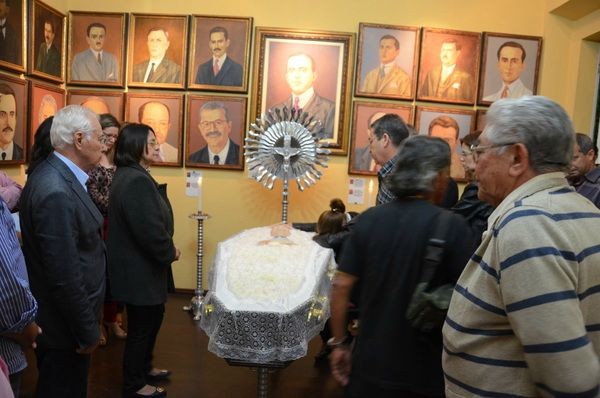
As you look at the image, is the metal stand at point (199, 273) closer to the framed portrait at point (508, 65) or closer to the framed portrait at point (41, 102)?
the framed portrait at point (41, 102)

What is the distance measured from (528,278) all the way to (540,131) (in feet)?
1.13

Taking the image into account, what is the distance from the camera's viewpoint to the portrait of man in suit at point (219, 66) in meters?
5.07

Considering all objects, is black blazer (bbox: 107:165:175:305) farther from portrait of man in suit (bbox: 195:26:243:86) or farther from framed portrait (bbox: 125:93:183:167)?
portrait of man in suit (bbox: 195:26:243:86)

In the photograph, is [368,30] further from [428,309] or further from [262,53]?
[428,309]

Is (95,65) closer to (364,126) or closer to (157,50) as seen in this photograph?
(157,50)

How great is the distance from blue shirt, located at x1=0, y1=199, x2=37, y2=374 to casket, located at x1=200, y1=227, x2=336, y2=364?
1170 millimetres

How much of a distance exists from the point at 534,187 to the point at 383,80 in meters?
4.22

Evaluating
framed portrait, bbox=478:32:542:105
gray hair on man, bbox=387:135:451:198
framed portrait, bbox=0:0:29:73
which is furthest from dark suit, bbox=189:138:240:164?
gray hair on man, bbox=387:135:451:198

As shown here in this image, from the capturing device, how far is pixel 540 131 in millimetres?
1085

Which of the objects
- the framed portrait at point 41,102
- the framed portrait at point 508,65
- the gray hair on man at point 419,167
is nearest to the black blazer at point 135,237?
the gray hair on man at point 419,167

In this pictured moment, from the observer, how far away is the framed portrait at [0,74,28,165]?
13.0ft

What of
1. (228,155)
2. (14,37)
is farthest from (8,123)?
(228,155)

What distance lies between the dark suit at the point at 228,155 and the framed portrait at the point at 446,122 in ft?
6.46

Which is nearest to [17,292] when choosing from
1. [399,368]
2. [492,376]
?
[399,368]
